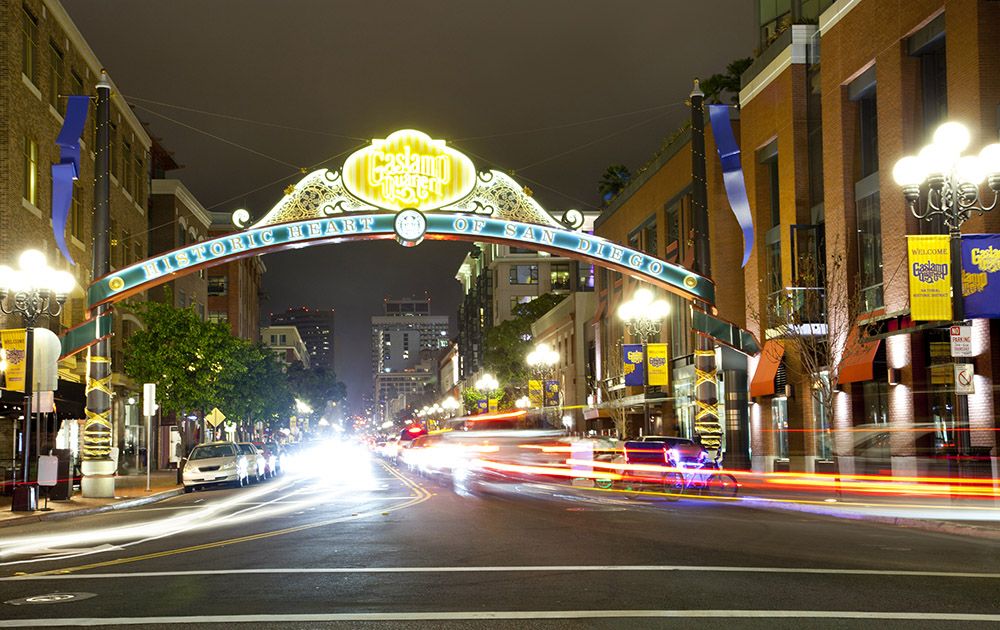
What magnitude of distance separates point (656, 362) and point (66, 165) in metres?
26.2

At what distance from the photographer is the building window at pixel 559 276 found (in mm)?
131000

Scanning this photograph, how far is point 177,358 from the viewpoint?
166 ft

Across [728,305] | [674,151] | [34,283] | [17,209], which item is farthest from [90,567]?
[674,151]

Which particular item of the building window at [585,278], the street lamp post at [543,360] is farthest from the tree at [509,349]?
the street lamp post at [543,360]

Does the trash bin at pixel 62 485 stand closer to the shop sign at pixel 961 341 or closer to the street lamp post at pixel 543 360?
the shop sign at pixel 961 341

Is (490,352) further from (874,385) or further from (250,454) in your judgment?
(874,385)

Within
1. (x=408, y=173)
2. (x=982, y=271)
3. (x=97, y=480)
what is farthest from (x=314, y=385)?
(x=982, y=271)

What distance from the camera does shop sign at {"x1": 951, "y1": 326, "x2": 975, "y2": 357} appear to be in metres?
22.6

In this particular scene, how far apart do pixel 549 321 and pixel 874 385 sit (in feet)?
190

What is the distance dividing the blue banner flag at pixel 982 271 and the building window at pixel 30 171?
92.4 ft

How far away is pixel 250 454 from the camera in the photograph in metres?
43.7

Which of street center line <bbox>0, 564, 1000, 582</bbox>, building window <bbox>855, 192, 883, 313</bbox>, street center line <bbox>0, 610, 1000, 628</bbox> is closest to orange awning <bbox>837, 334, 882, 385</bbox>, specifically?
building window <bbox>855, 192, 883, 313</bbox>

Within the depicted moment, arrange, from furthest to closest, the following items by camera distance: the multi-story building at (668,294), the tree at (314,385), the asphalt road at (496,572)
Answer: the tree at (314,385), the multi-story building at (668,294), the asphalt road at (496,572)

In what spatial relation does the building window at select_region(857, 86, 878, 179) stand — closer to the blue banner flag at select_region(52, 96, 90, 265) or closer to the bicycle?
the bicycle
